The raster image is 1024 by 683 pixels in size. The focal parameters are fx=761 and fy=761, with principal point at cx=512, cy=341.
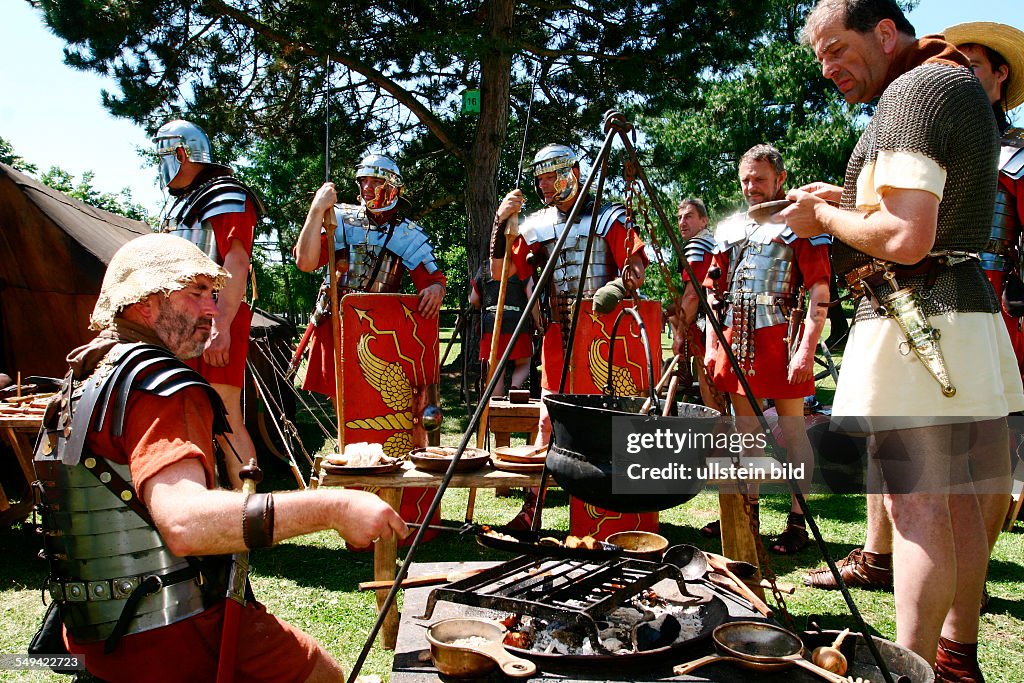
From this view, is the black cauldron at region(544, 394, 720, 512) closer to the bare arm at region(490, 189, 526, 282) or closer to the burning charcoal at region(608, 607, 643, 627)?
the burning charcoal at region(608, 607, 643, 627)

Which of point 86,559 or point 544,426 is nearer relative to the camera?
point 86,559

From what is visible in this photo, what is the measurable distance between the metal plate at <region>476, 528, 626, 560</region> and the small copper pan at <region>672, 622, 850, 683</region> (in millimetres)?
443

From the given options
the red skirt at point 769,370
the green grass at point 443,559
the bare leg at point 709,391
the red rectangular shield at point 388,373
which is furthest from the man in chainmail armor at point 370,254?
the red skirt at point 769,370

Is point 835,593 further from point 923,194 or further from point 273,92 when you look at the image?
point 273,92

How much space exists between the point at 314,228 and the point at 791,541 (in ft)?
10.1

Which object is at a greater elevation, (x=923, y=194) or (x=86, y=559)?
(x=923, y=194)

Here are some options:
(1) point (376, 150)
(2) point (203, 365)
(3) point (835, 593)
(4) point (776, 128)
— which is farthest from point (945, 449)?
(4) point (776, 128)

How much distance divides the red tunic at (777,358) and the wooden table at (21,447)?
3381 mm

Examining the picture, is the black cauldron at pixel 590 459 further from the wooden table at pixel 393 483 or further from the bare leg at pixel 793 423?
the bare leg at pixel 793 423

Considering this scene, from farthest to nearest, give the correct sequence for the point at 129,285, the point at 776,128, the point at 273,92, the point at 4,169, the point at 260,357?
the point at 776,128
the point at 273,92
the point at 260,357
the point at 4,169
the point at 129,285

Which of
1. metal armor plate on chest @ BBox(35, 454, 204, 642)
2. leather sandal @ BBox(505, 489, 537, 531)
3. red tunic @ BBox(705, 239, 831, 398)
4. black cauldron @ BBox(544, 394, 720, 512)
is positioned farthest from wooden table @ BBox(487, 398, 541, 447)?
metal armor plate on chest @ BBox(35, 454, 204, 642)

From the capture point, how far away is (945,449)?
6.68 ft

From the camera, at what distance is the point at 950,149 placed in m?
1.96

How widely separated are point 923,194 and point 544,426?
7.62 ft
